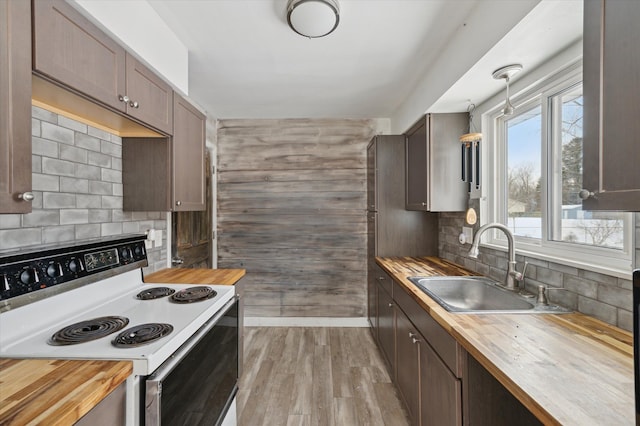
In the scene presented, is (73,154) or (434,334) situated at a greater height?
(73,154)

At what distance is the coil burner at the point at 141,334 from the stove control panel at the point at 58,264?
1.31 ft

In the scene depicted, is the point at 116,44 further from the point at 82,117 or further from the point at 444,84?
the point at 444,84

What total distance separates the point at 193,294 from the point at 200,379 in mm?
446

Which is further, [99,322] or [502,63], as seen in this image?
[502,63]

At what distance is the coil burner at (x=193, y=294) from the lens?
1.48 meters

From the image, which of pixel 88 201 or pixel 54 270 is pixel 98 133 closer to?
pixel 88 201

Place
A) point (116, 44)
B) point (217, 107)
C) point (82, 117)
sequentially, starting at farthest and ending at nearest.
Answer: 1. point (217, 107)
2. point (82, 117)
3. point (116, 44)

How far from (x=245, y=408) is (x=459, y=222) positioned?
2.18 m

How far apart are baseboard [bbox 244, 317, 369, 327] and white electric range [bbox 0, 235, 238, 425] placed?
1733mm

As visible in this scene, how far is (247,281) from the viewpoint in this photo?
11.4ft

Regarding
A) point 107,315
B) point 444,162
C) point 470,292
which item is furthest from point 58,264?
point 444,162

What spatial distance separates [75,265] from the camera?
1.30 meters

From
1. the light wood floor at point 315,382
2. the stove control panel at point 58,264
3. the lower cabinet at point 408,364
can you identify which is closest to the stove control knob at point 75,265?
the stove control panel at point 58,264

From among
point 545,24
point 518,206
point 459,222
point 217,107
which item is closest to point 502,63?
point 545,24
